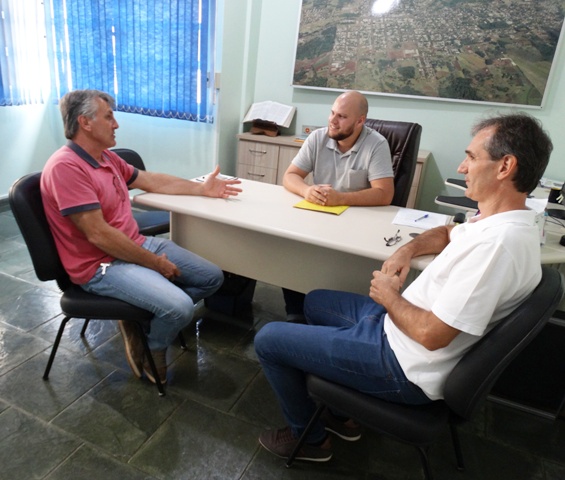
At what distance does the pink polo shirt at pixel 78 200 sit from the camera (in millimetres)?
1502

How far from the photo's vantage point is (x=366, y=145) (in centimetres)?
217

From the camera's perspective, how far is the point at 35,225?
1505 millimetres

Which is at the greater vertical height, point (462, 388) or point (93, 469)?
point (462, 388)

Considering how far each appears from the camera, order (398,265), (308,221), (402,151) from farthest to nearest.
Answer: (402,151)
(308,221)
(398,265)

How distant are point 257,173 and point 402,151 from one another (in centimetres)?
174

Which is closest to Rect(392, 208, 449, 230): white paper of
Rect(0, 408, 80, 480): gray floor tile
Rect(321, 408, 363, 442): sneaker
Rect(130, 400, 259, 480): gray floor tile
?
Rect(321, 408, 363, 442): sneaker

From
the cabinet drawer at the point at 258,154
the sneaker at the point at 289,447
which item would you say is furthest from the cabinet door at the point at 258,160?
the sneaker at the point at 289,447

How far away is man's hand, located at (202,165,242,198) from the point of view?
1973 mm

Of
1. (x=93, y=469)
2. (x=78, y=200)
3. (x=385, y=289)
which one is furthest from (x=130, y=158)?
(x=385, y=289)

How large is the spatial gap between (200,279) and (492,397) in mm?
1405

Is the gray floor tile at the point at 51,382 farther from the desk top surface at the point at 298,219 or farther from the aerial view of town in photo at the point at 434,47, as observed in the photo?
the aerial view of town in photo at the point at 434,47

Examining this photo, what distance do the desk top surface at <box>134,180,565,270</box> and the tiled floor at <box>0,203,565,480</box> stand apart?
0.72 meters

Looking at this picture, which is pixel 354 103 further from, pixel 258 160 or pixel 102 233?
pixel 258 160

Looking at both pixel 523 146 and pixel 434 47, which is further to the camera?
pixel 434 47
